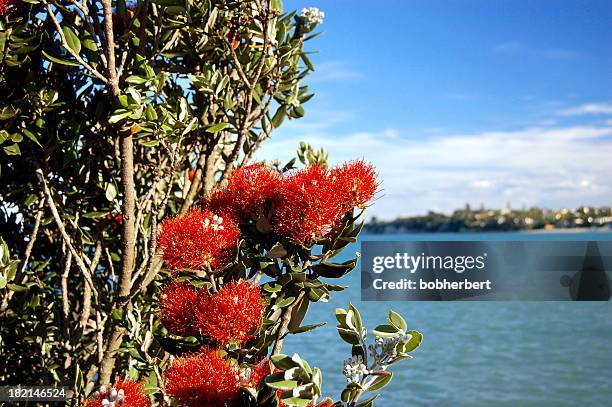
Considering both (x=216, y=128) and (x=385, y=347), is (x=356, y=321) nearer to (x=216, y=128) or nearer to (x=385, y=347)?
A: (x=385, y=347)

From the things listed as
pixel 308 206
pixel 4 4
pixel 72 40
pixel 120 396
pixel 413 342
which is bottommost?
pixel 120 396

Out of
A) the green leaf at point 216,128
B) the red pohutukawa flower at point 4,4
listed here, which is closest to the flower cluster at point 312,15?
the green leaf at point 216,128

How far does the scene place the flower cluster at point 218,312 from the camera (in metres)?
1.35

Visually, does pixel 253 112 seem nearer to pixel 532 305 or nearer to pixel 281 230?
pixel 281 230

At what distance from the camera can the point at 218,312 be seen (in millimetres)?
1349

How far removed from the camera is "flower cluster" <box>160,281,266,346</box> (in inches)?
53.1

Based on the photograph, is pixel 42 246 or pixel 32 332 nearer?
pixel 32 332

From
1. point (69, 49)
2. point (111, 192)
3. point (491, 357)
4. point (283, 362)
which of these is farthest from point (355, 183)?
point (491, 357)

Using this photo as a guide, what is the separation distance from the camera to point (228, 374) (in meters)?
1.30

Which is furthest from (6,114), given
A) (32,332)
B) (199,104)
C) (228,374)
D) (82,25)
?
(228,374)

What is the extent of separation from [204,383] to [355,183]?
50 centimetres

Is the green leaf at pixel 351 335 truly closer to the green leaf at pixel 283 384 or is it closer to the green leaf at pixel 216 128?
the green leaf at pixel 283 384

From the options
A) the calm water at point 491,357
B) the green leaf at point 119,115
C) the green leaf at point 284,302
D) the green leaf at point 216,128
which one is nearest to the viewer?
the green leaf at point 284,302

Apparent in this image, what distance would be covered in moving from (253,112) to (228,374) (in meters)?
1.05
